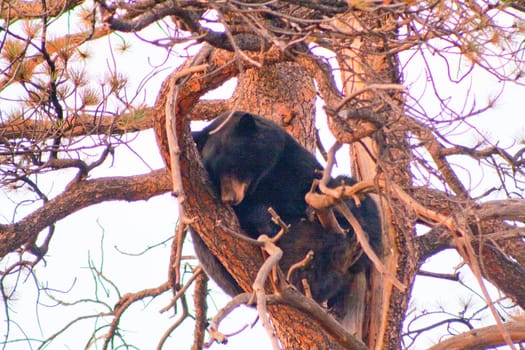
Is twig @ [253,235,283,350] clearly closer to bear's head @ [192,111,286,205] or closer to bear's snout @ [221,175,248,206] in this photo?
bear's snout @ [221,175,248,206]

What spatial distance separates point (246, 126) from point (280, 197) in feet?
1.78

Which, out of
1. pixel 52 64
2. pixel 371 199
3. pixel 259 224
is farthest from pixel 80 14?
pixel 371 199

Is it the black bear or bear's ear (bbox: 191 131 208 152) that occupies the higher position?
bear's ear (bbox: 191 131 208 152)

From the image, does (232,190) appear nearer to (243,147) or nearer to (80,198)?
(243,147)

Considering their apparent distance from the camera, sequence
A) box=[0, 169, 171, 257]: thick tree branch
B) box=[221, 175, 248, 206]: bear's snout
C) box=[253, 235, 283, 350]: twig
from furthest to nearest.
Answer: box=[0, 169, 171, 257]: thick tree branch → box=[221, 175, 248, 206]: bear's snout → box=[253, 235, 283, 350]: twig

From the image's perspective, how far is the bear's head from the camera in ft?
16.4

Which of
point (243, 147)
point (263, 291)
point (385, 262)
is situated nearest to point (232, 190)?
point (243, 147)

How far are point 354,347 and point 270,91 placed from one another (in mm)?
2828

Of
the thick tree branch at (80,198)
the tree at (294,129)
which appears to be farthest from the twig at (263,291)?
the thick tree branch at (80,198)

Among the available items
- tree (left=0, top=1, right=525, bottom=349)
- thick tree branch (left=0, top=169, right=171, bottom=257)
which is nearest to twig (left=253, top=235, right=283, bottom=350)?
tree (left=0, top=1, right=525, bottom=349)

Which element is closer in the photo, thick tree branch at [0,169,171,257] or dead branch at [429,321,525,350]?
dead branch at [429,321,525,350]

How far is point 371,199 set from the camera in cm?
548

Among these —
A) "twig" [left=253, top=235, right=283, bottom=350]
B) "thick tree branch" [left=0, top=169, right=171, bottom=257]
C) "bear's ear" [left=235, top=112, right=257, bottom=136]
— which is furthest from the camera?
"bear's ear" [left=235, top=112, right=257, bottom=136]

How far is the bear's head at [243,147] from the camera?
5000 millimetres
